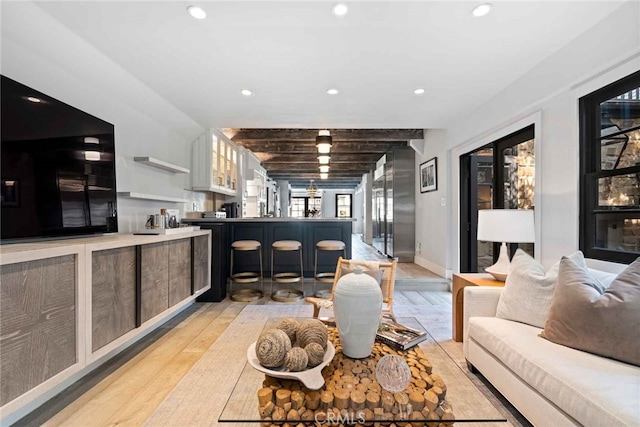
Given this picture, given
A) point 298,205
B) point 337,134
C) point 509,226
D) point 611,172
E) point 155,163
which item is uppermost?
point 337,134

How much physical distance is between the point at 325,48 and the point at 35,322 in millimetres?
2547

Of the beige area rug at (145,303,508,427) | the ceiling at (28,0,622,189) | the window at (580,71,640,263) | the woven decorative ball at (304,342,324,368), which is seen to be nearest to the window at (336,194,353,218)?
A: the ceiling at (28,0,622,189)

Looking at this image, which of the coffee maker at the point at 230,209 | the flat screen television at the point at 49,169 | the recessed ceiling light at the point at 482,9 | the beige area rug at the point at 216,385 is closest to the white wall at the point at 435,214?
the beige area rug at the point at 216,385

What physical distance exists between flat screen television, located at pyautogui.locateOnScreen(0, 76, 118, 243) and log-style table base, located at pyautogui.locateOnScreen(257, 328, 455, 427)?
177 centimetres

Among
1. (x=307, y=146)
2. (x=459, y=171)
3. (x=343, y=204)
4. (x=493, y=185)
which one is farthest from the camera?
(x=343, y=204)

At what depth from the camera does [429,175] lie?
522 centimetres

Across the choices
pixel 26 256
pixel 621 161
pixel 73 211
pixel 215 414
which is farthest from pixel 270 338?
pixel 621 161

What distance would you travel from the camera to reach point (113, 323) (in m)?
2.06

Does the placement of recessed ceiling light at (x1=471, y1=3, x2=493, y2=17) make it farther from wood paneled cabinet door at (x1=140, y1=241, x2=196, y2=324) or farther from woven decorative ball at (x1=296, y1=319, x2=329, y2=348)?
wood paneled cabinet door at (x1=140, y1=241, x2=196, y2=324)

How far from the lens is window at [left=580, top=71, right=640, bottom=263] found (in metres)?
1.92

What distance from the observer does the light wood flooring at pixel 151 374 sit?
67.4 inches

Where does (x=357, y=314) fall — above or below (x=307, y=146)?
below

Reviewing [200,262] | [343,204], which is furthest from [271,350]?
[343,204]

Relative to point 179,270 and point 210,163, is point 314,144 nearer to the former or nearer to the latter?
point 210,163
